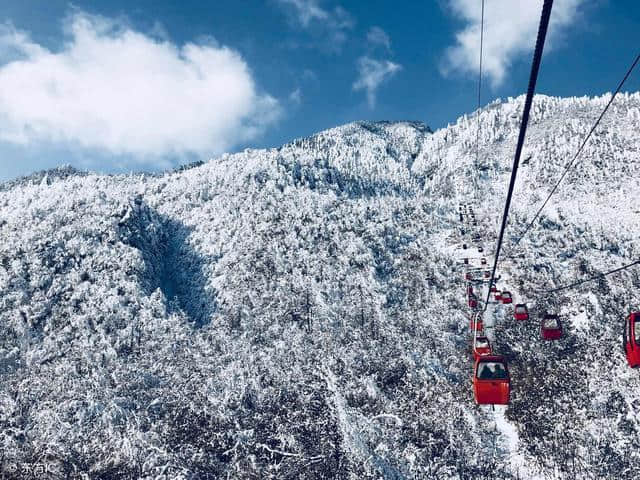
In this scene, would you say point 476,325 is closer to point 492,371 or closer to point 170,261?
point 492,371

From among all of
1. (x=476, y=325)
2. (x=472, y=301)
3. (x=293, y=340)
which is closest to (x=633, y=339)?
(x=476, y=325)

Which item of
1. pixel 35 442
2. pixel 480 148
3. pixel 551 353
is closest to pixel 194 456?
pixel 35 442

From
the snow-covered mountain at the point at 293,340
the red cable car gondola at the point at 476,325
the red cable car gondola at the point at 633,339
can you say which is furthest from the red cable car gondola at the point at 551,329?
the red cable car gondola at the point at 633,339

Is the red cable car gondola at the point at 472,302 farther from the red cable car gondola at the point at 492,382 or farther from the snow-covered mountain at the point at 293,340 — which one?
the red cable car gondola at the point at 492,382

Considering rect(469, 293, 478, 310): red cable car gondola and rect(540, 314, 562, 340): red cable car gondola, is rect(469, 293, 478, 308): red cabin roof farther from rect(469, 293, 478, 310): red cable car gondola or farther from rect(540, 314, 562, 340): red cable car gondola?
rect(540, 314, 562, 340): red cable car gondola

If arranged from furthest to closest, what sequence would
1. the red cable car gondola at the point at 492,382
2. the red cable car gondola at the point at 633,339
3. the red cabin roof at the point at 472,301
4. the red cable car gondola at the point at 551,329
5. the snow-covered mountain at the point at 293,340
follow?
1. the red cabin roof at the point at 472,301
2. the snow-covered mountain at the point at 293,340
3. the red cable car gondola at the point at 551,329
4. the red cable car gondola at the point at 492,382
5. the red cable car gondola at the point at 633,339

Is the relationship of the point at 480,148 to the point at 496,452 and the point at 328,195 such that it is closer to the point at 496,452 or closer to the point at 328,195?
the point at 328,195
